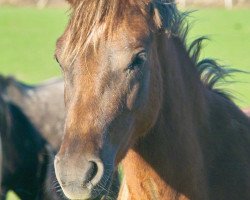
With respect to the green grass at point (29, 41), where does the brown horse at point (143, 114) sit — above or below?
above

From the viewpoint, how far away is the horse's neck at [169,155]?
4.17m

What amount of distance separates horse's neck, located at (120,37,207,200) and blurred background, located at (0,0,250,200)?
36.0ft

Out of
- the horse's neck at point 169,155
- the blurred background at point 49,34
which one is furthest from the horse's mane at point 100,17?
the blurred background at point 49,34

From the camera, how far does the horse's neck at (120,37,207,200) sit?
4.17m

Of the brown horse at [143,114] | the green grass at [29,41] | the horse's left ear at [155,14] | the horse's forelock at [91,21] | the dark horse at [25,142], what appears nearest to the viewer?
the brown horse at [143,114]

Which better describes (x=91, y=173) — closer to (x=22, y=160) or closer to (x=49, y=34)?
(x=22, y=160)

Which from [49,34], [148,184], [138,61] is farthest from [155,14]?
[49,34]

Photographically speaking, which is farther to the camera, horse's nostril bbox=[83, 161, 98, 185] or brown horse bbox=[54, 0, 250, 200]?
brown horse bbox=[54, 0, 250, 200]

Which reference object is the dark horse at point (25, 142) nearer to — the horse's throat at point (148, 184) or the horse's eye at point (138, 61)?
the horse's throat at point (148, 184)

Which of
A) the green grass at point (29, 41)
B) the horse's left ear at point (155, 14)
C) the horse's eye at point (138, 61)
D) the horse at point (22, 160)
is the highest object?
the horse's left ear at point (155, 14)

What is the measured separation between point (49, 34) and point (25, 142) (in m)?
18.4

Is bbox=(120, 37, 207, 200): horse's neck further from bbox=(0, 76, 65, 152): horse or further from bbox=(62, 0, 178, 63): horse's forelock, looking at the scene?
bbox=(0, 76, 65, 152): horse

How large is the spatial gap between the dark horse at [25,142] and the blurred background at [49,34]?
734 cm

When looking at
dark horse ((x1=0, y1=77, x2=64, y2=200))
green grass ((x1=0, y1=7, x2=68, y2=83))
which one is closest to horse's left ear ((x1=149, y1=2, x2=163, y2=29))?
dark horse ((x1=0, y1=77, x2=64, y2=200))
